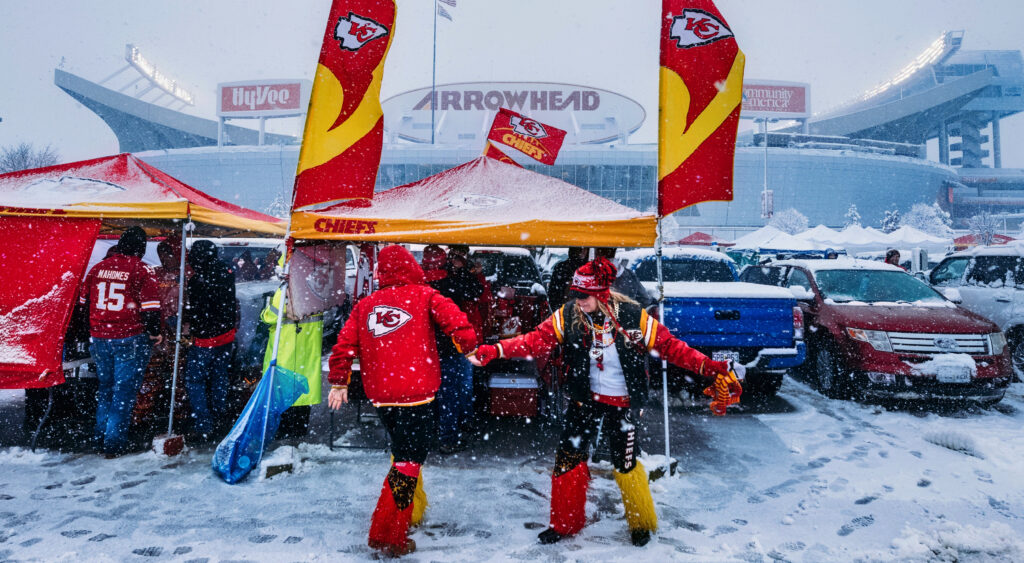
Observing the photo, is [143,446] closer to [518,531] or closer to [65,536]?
[65,536]

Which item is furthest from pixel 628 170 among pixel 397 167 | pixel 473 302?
pixel 473 302

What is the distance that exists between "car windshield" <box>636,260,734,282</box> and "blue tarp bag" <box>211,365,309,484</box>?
5073mm

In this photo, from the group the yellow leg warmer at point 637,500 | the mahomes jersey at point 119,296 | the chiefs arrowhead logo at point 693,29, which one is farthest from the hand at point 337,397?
the chiefs arrowhead logo at point 693,29

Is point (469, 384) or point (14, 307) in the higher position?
point (14, 307)

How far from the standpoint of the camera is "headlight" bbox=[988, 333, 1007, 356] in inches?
249

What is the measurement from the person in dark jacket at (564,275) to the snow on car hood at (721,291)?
0.97 m

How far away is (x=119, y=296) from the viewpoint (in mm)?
4805

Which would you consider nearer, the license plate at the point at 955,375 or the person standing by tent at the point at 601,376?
the person standing by tent at the point at 601,376

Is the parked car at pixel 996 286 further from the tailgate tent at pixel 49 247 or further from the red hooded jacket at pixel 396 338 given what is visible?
the tailgate tent at pixel 49 247

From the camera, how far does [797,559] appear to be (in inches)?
130

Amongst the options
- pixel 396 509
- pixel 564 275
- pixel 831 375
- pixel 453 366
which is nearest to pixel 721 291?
pixel 564 275

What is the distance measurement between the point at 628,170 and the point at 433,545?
193 feet

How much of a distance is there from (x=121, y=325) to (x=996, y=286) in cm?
1178

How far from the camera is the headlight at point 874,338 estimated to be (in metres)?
6.42
